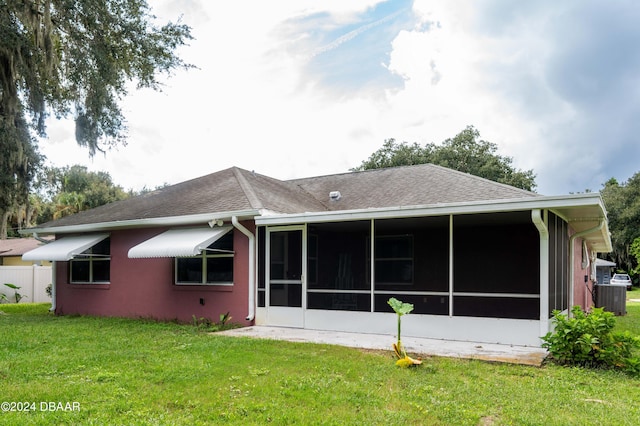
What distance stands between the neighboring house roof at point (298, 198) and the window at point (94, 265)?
0.63 metres

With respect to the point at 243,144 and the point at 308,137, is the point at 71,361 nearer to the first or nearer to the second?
the point at 308,137

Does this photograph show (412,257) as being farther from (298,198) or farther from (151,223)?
(151,223)

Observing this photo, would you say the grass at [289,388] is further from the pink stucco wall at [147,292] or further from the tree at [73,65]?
the tree at [73,65]

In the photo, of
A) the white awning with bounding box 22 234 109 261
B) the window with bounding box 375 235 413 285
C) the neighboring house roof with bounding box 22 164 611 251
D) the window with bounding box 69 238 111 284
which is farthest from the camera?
the window with bounding box 69 238 111 284

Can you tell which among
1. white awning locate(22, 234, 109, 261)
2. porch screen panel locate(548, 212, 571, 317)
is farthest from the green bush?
white awning locate(22, 234, 109, 261)

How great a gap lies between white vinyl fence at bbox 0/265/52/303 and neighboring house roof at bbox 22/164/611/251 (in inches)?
362

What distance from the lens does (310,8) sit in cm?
1398

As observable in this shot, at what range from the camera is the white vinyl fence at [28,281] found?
71.4ft

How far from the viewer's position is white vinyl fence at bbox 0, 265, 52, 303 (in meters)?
21.8

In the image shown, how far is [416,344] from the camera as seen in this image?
8312 mm

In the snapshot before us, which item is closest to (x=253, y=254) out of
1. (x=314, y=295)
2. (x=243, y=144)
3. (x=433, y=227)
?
(x=314, y=295)

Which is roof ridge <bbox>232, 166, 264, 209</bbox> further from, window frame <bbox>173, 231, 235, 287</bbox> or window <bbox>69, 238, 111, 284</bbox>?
window <bbox>69, 238, 111, 284</bbox>

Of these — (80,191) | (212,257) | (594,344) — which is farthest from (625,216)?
(80,191)

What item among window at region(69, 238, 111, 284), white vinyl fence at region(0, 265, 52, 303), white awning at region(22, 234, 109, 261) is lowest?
white vinyl fence at region(0, 265, 52, 303)
